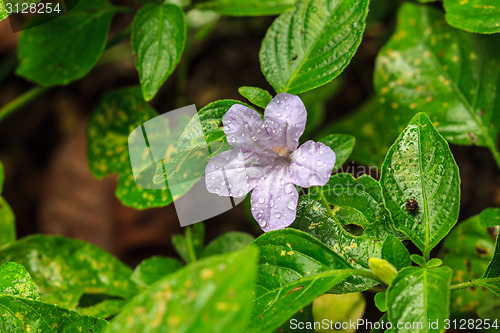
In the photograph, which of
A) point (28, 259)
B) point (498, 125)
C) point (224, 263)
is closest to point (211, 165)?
point (224, 263)

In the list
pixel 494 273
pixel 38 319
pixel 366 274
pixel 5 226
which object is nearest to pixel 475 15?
pixel 494 273

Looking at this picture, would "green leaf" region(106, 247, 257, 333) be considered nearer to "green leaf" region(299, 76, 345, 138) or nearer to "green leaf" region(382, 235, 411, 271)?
"green leaf" region(382, 235, 411, 271)

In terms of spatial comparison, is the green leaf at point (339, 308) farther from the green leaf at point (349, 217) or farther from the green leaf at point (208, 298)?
the green leaf at point (208, 298)

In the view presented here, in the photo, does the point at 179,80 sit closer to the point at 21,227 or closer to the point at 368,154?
the point at 368,154

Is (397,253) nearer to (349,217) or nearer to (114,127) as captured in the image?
(349,217)

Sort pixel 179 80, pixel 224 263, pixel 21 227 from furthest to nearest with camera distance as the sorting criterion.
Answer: pixel 21 227 < pixel 179 80 < pixel 224 263
